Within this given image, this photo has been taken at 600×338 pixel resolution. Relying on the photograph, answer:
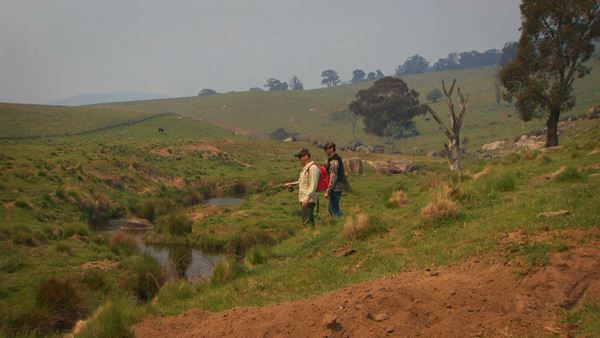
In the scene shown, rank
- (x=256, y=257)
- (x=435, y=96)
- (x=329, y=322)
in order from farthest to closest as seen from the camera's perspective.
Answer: (x=435, y=96) < (x=256, y=257) < (x=329, y=322)

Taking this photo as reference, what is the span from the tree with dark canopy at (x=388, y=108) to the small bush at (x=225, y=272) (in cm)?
7783

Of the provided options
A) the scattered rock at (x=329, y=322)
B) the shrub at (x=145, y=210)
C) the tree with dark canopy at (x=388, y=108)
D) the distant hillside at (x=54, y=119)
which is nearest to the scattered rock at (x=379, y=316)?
the scattered rock at (x=329, y=322)

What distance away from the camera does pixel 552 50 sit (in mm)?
34000

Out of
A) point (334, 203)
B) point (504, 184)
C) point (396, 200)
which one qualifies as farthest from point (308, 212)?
point (504, 184)

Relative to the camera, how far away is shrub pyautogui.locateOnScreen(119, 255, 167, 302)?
1608 centimetres

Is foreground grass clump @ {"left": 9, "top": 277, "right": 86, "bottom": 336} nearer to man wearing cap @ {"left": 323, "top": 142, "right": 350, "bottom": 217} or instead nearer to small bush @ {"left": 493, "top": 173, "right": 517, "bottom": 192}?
man wearing cap @ {"left": 323, "top": 142, "right": 350, "bottom": 217}

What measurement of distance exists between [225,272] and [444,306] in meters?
5.91

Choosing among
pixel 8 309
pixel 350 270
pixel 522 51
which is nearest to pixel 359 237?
pixel 350 270

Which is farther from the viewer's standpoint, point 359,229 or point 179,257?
point 179,257

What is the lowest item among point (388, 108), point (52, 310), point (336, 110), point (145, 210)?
point (336, 110)

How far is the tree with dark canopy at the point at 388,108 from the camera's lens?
90562 mm

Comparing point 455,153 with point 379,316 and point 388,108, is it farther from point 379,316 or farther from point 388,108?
point 388,108

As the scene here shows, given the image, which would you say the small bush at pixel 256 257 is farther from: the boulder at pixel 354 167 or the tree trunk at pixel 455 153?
the boulder at pixel 354 167

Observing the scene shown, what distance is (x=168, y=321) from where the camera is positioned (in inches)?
347
